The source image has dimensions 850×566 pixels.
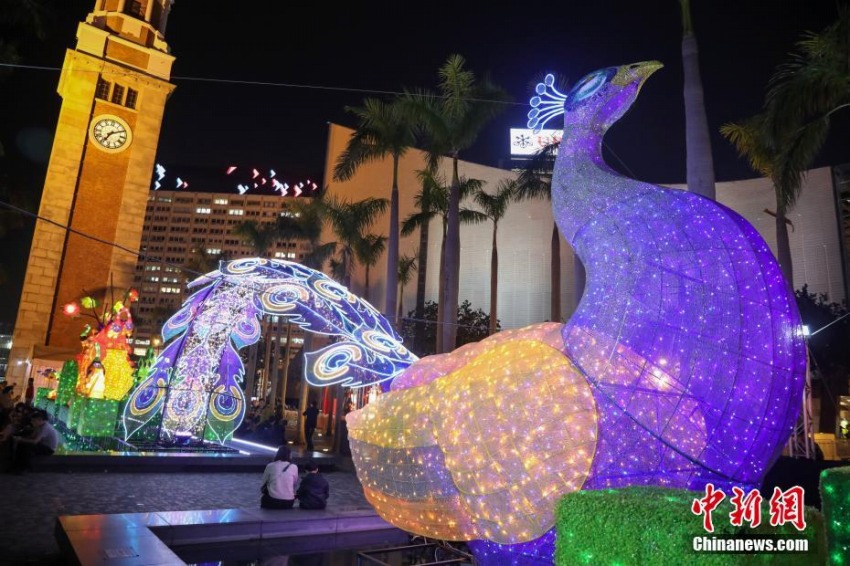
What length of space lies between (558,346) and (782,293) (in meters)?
1.50

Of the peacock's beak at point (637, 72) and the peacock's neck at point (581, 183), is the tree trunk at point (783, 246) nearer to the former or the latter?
the peacock's beak at point (637, 72)

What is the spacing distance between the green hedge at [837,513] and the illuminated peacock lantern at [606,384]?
759 millimetres

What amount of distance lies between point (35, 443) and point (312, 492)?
612cm

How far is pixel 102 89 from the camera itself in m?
30.5

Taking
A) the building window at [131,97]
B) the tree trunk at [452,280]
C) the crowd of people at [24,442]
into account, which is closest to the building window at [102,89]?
the building window at [131,97]

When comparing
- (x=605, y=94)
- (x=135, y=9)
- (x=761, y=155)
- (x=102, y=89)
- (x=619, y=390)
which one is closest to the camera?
(x=619, y=390)

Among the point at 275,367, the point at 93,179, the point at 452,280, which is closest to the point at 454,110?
the point at 452,280

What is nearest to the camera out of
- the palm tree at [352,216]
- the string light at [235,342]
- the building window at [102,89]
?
the string light at [235,342]

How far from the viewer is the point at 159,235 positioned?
103 m

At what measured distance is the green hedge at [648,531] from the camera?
8.89 ft

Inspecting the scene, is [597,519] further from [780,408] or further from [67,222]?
[67,222]

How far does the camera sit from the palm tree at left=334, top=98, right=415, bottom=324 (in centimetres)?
1709

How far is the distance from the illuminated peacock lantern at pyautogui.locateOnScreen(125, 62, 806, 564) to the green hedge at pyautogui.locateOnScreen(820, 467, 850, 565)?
759mm

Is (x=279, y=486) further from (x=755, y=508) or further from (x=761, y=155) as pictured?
(x=761, y=155)
